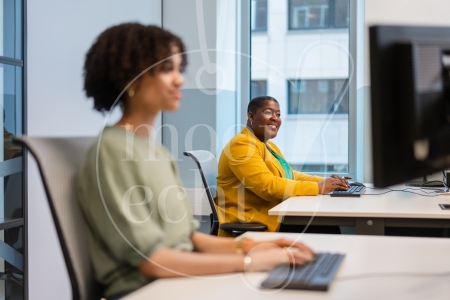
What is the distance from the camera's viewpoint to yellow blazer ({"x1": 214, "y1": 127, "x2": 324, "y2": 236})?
7.54 feet

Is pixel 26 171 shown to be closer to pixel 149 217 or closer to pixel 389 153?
pixel 149 217

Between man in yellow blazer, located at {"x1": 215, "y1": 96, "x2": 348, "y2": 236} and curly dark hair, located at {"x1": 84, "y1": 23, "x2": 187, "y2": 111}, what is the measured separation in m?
1.33

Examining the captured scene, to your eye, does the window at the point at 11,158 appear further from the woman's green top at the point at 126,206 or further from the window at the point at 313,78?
the window at the point at 313,78

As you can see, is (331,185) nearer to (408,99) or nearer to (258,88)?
(408,99)

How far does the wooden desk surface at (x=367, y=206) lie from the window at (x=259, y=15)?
2.04 m

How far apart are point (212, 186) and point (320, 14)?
202cm

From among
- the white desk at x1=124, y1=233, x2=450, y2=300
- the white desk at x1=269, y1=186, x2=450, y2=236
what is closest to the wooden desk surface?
the white desk at x1=269, y1=186, x2=450, y2=236

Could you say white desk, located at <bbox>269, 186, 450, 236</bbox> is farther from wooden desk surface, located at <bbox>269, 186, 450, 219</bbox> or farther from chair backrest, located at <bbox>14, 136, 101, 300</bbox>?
chair backrest, located at <bbox>14, 136, 101, 300</bbox>

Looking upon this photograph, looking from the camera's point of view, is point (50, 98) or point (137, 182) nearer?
point (137, 182)

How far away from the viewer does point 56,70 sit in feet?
7.89

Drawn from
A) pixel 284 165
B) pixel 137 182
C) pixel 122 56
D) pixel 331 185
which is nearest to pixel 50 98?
pixel 284 165

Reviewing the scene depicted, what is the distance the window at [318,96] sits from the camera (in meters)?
3.84

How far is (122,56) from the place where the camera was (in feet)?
3.26

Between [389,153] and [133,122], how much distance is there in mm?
494
